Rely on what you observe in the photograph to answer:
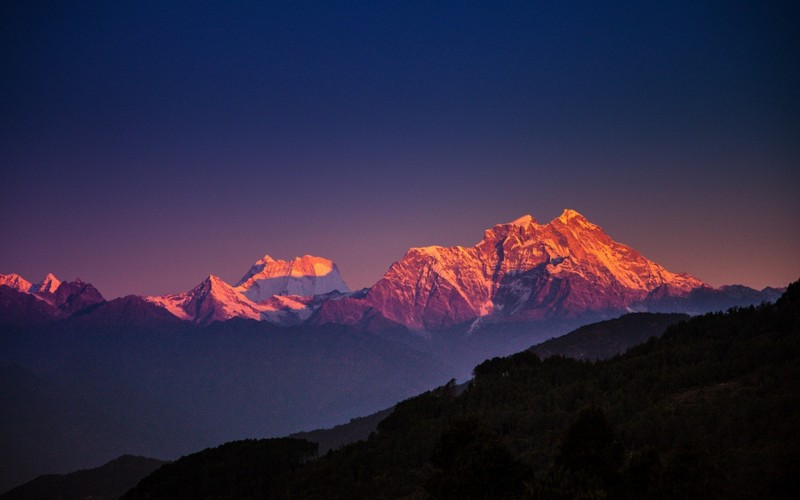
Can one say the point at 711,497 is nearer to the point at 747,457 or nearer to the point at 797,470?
the point at 797,470

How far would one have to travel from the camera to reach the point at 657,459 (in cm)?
9175

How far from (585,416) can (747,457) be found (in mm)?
41167

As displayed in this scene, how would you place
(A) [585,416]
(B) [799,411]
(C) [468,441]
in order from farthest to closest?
(B) [799,411]
(C) [468,441]
(A) [585,416]

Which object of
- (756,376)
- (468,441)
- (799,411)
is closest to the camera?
(468,441)

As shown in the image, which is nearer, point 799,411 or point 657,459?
point 657,459

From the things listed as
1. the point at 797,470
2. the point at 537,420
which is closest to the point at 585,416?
the point at 797,470

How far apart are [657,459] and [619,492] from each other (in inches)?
308

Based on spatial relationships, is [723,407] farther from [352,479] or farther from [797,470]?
[352,479]

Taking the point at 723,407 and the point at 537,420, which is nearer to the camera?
the point at 723,407

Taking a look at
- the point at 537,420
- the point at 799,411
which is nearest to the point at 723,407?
the point at 799,411

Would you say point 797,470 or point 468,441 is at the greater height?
point 468,441

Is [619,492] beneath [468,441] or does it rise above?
beneath

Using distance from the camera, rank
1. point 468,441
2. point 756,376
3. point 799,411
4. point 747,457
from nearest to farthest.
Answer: point 468,441
point 747,457
point 799,411
point 756,376

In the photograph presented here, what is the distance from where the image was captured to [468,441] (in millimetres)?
102625
